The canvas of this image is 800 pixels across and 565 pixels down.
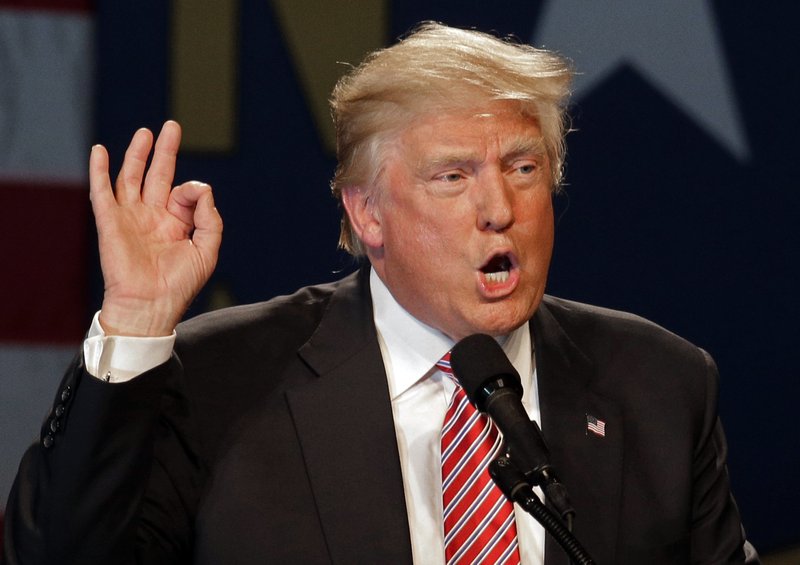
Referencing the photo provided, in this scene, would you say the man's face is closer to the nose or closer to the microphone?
the nose

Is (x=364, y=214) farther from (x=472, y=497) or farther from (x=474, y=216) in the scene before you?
(x=472, y=497)

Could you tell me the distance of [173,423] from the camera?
1.69m

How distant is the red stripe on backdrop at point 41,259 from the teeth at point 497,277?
1088mm

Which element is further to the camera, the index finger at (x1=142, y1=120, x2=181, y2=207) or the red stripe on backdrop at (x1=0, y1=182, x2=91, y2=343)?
the red stripe on backdrop at (x1=0, y1=182, x2=91, y2=343)

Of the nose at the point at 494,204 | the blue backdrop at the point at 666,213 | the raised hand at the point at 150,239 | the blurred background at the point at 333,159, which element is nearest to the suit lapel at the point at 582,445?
the nose at the point at 494,204

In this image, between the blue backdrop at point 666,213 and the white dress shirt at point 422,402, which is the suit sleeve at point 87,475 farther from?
the blue backdrop at point 666,213

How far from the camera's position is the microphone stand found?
1254mm

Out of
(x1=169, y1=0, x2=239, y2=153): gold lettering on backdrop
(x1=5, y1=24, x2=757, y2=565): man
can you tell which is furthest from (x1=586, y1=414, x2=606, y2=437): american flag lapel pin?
(x1=169, y1=0, x2=239, y2=153): gold lettering on backdrop

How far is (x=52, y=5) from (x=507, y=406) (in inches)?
60.2

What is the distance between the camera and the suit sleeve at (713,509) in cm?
182

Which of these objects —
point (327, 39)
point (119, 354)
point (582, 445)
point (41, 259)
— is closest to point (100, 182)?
point (119, 354)

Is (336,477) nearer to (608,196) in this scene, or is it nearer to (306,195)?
(306,195)

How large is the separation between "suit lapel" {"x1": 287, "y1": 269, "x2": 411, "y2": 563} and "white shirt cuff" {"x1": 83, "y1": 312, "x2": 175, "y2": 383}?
10.7 inches

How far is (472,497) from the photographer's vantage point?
167 centimetres
